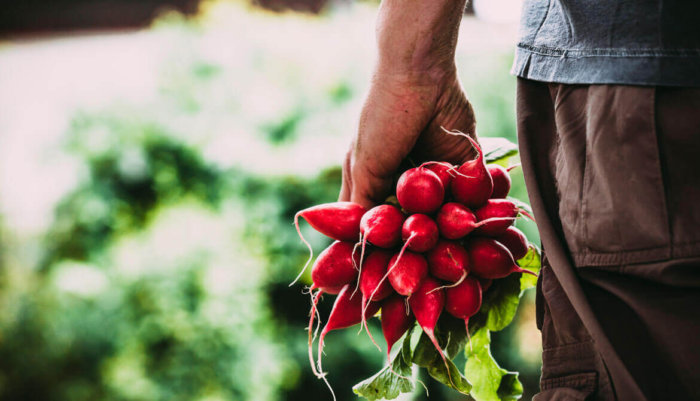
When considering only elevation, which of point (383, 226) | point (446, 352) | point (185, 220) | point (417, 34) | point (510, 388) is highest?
point (417, 34)

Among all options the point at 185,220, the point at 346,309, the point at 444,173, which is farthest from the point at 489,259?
the point at 185,220

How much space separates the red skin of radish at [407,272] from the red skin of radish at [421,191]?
9 centimetres

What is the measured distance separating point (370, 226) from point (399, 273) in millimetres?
100

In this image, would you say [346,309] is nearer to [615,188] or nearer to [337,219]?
[337,219]

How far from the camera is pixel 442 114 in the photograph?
1.11 m

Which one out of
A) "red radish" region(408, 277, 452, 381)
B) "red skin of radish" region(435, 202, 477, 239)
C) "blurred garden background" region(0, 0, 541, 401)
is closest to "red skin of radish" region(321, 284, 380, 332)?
"red radish" region(408, 277, 452, 381)

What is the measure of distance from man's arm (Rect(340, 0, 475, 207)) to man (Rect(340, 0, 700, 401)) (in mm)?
162

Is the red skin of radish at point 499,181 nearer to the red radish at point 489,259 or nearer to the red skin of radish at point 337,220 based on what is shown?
the red radish at point 489,259

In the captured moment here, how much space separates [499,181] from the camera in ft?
3.69

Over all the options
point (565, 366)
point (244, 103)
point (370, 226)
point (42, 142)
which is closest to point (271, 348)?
point (244, 103)

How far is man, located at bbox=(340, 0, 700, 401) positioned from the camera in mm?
705

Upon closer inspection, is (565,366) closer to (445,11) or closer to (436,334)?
(436,334)

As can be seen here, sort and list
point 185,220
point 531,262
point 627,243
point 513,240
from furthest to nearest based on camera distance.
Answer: point 185,220 < point 531,262 < point 513,240 < point 627,243

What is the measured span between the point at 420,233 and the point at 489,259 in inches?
5.5
